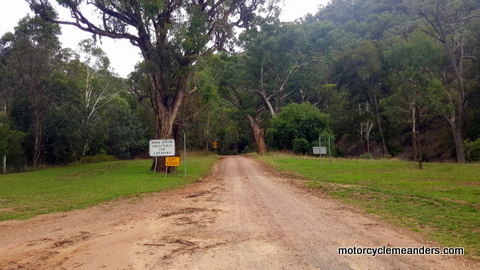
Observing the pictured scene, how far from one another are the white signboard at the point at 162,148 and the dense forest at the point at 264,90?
249cm

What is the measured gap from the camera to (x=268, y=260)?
556cm

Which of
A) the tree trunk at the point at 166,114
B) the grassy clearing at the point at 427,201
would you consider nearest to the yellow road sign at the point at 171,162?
the tree trunk at the point at 166,114

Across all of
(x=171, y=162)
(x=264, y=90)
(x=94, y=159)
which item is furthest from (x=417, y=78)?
(x=94, y=159)

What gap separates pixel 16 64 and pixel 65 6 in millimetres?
19508

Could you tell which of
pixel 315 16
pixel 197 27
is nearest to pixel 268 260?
pixel 197 27

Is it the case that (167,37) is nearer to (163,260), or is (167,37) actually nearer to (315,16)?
(163,260)

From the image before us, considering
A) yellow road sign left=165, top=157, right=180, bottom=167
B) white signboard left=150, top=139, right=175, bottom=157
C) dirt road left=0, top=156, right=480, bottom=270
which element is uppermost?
white signboard left=150, top=139, right=175, bottom=157

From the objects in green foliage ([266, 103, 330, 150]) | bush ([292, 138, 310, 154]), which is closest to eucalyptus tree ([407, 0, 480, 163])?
green foliage ([266, 103, 330, 150])

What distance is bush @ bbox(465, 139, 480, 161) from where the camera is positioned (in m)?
31.8

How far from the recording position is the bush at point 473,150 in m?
31.8

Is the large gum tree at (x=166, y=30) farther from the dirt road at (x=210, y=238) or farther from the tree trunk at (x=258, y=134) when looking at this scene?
the tree trunk at (x=258, y=134)

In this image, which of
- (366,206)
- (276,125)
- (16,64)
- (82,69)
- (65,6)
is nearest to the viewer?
(366,206)

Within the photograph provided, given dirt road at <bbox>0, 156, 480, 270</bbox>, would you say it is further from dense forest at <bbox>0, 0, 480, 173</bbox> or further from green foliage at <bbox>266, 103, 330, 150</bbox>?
green foliage at <bbox>266, 103, 330, 150</bbox>

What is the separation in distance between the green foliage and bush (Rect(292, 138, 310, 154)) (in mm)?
779
